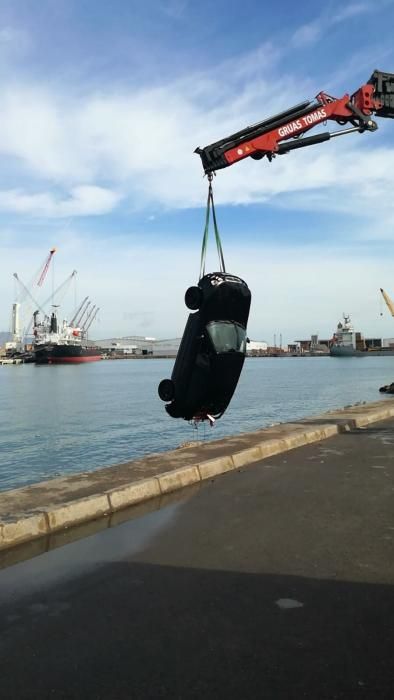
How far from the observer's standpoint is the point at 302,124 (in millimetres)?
11336

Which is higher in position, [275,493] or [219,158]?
[219,158]

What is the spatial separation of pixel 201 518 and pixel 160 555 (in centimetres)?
127

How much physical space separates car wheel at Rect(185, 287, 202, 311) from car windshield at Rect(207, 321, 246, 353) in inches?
14.8

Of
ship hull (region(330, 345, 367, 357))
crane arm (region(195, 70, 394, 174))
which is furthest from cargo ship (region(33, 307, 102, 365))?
crane arm (region(195, 70, 394, 174))

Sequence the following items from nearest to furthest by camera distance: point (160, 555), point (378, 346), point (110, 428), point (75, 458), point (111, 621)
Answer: point (111, 621) → point (160, 555) → point (75, 458) → point (110, 428) → point (378, 346)

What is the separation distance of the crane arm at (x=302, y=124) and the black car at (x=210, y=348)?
2.63 m

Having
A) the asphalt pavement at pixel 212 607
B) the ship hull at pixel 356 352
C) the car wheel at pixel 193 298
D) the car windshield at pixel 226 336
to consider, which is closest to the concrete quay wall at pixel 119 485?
the asphalt pavement at pixel 212 607

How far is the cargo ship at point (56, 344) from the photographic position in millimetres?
130500

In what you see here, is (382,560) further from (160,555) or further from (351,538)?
(160,555)

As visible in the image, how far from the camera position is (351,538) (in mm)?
5828

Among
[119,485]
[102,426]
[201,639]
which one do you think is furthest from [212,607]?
[102,426]

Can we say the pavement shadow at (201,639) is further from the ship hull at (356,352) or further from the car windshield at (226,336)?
the ship hull at (356,352)

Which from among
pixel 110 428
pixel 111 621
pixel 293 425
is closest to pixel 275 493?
pixel 111 621

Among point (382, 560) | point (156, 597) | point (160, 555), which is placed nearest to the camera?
point (156, 597)
